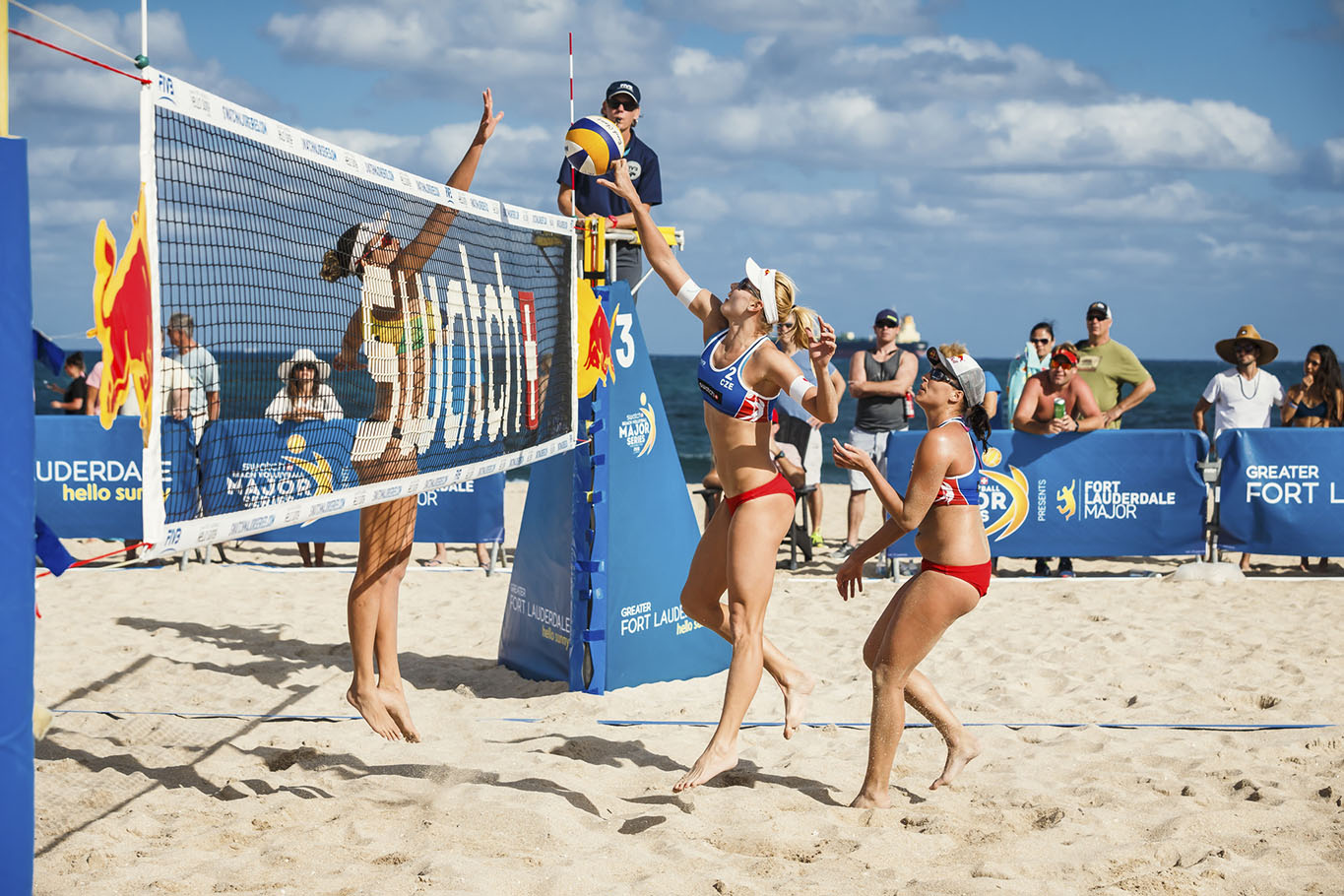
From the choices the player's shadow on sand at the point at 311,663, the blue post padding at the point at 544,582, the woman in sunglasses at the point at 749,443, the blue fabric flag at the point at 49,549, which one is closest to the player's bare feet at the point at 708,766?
the woman in sunglasses at the point at 749,443

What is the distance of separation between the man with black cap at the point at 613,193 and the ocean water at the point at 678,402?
67cm

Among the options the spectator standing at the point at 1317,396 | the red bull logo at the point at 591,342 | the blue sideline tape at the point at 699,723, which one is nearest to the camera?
the blue sideline tape at the point at 699,723

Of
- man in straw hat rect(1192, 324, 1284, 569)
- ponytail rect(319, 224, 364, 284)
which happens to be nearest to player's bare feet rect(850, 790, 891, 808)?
ponytail rect(319, 224, 364, 284)

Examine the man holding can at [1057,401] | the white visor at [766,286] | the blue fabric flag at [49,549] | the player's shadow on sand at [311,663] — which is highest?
the white visor at [766,286]

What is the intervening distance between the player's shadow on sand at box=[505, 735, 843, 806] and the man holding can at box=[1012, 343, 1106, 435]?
5039 millimetres

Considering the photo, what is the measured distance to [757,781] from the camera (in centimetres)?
459

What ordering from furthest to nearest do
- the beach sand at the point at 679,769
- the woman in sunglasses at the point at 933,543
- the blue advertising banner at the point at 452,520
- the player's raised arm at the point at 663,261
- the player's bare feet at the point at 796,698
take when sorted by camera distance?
the blue advertising banner at the point at 452,520
the player's raised arm at the point at 663,261
the player's bare feet at the point at 796,698
the woman in sunglasses at the point at 933,543
the beach sand at the point at 679,769

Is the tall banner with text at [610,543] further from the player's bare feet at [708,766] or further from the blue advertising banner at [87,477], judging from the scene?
the blue advertising banner at [87,477]

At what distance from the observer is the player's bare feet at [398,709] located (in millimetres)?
4848

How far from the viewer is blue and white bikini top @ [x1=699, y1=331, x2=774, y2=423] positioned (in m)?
4.48

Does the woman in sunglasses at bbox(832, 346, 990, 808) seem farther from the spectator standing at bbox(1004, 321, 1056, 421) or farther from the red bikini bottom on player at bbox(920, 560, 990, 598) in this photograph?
the spectator standing at bbox(1004, 321, 1056, 421)

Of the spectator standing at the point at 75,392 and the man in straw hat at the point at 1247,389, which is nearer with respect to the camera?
the man in straw hat at the point at 1247,389

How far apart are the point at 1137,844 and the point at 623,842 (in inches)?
67.2

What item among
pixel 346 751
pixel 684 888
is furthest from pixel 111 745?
pixel 684 888
